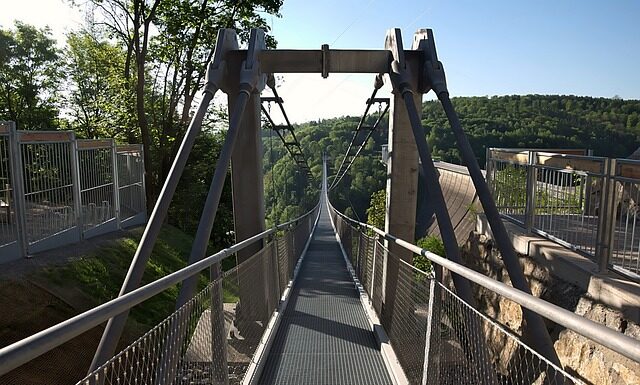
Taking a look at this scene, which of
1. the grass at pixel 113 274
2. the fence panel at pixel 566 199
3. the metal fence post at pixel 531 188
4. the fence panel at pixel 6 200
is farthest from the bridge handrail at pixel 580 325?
the fence panel at pixel 6 200

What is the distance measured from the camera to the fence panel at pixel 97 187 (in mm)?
7934

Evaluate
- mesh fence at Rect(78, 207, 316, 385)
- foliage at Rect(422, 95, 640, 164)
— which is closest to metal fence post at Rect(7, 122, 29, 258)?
mesh fence at Rect(78, 207, 316, 385)

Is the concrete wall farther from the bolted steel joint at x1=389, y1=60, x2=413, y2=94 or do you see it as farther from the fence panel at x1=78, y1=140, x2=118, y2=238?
the bolted steel joint at x1=389, y1=60, x2=413, y2=94

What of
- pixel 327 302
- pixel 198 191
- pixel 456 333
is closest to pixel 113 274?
pixel 327 302

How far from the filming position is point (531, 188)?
4590 millimetres

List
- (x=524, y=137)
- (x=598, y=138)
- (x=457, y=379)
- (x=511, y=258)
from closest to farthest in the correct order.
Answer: (x=457, y=379) < (x=511, y=258) < (x=598, y=138) < (x=524, y=137)

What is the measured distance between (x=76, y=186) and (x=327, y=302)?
192 inches

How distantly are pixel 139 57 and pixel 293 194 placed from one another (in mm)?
36769

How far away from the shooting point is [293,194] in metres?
47.6

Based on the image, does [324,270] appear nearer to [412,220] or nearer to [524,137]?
[412,220]

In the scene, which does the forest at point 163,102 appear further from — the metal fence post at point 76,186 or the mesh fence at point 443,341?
the mesh fence at point 443,341

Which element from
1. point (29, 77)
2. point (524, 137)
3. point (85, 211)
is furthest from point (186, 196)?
point (524, 137)

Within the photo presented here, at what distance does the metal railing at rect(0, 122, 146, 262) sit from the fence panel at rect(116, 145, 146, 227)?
2cm

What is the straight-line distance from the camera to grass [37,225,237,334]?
562 cm
